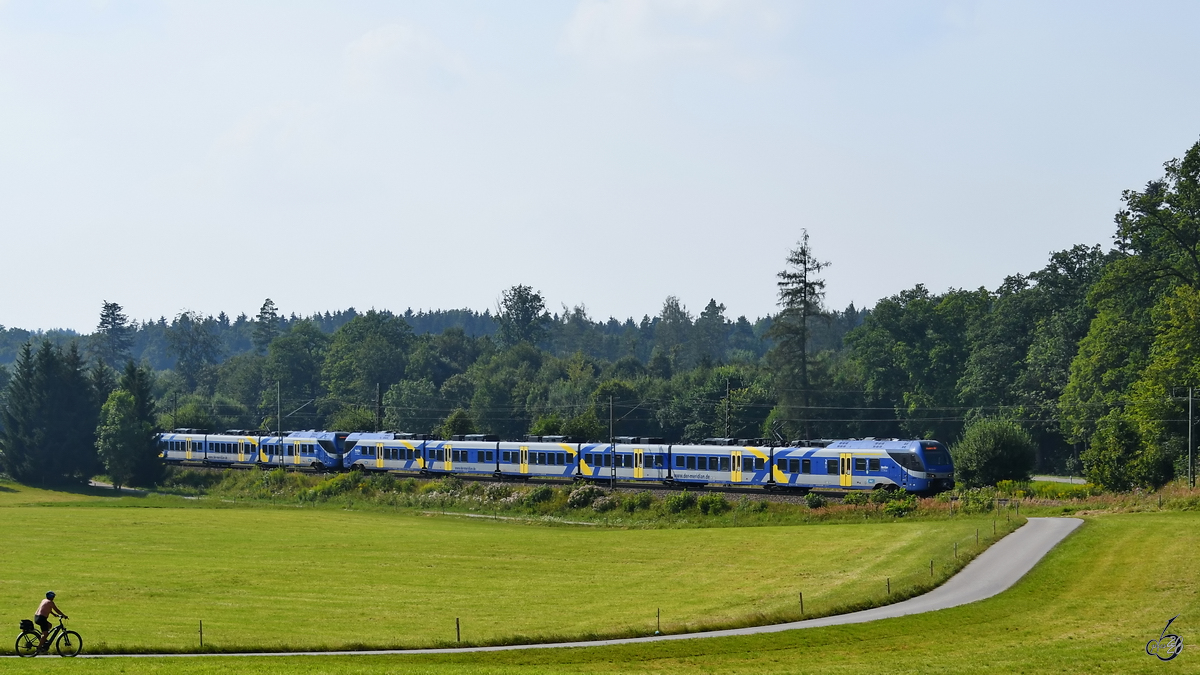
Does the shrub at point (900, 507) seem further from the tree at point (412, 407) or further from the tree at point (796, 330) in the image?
the tree at point (412, 407)

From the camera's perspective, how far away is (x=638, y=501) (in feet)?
260

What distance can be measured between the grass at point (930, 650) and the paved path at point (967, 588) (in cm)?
107

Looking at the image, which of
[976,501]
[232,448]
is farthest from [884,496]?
[232,448]

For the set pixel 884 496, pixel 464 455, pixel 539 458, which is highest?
pixel 464 455

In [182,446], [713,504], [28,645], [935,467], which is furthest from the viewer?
[182,446]

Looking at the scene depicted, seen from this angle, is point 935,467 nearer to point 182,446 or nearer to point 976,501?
point 976,501

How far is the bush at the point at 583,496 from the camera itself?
8244 cm

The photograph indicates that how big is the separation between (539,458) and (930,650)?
59612mm

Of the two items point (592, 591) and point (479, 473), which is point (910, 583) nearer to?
point (592, 591)

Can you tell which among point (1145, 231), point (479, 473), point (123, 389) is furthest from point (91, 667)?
point (123, 389)

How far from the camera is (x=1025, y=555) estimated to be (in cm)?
5222

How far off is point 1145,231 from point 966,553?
178 ft

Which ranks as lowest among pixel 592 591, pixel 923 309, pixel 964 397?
pixel 592 591

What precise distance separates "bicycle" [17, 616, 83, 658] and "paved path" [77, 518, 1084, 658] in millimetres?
2276
